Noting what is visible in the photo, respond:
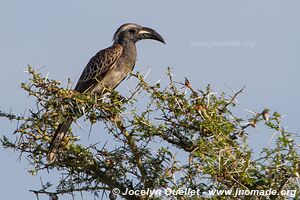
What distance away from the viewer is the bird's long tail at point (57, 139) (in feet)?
18.6

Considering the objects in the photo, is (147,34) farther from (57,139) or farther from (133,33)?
(57,139)

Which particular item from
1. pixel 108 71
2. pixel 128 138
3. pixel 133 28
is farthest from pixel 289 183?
pixel 133 28

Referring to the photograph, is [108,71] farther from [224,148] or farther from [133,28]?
[224,148]

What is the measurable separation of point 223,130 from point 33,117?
151cm

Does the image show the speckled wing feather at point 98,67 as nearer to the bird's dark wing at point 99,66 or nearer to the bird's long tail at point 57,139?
the bird's dark wing at point 99,66

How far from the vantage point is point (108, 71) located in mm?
9867

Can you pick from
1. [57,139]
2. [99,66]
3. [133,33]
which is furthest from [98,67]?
[57,139]

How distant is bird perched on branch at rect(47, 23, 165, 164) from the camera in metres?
9.57

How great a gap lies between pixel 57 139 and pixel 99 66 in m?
4.01

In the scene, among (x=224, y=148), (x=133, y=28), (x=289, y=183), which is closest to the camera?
(x=289, y=183)

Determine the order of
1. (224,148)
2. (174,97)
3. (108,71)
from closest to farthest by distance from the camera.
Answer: (224,148) < (174,97) < (108,71)

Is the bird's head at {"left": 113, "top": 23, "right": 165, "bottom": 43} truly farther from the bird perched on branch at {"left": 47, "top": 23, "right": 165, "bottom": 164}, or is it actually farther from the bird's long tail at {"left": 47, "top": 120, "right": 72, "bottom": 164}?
the bird's long tail at {"left": 47, "top": 120, "right": 72, "bottom": 164}

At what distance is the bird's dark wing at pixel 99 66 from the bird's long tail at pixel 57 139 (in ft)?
10.7

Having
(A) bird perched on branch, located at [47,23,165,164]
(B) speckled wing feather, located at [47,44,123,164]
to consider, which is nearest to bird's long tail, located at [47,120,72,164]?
(B) speckled wing feather, located at [47,44,123,164]
